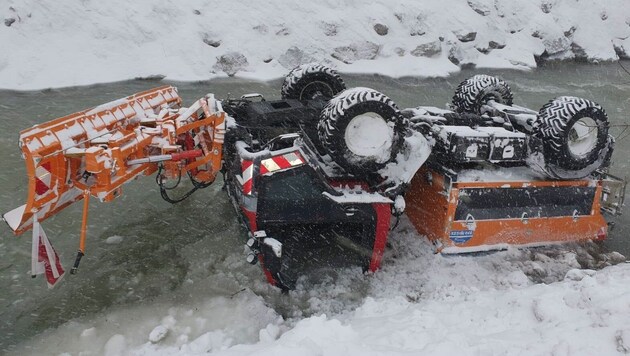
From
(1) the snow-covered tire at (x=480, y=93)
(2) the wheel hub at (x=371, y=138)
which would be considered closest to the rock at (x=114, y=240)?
(2) the wheel hub at (x=371, y=138)

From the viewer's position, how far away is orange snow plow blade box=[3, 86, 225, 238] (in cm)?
399

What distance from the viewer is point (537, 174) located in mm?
5512

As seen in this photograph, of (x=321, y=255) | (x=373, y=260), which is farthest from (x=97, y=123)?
(x=373, y=260)

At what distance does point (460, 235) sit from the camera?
17.5ft

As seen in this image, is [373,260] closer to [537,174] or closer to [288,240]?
[288,240]

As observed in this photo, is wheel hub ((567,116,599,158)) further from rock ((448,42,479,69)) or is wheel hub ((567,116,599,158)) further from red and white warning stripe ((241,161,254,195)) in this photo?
rock ((448,42,479,69))

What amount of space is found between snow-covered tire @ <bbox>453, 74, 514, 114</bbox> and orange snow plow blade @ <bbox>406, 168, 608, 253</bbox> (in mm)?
1924

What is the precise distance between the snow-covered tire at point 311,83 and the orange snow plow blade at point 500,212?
1674mm

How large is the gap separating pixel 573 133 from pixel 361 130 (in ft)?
7.56

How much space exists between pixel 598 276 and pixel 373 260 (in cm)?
195

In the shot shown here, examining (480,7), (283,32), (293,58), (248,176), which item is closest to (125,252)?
(248,176)

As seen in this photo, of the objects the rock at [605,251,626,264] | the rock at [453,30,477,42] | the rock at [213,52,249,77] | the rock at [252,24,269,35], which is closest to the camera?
the rock at [605,251,626,264]

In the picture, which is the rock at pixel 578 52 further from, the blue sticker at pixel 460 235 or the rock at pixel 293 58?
the blue sticker at pixel 460 235

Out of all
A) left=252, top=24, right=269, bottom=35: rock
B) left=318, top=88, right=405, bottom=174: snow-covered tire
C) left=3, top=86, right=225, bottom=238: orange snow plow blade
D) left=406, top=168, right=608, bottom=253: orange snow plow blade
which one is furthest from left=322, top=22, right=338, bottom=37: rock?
left=318, top=88, right=405, bottom=174: snow-covered tire
